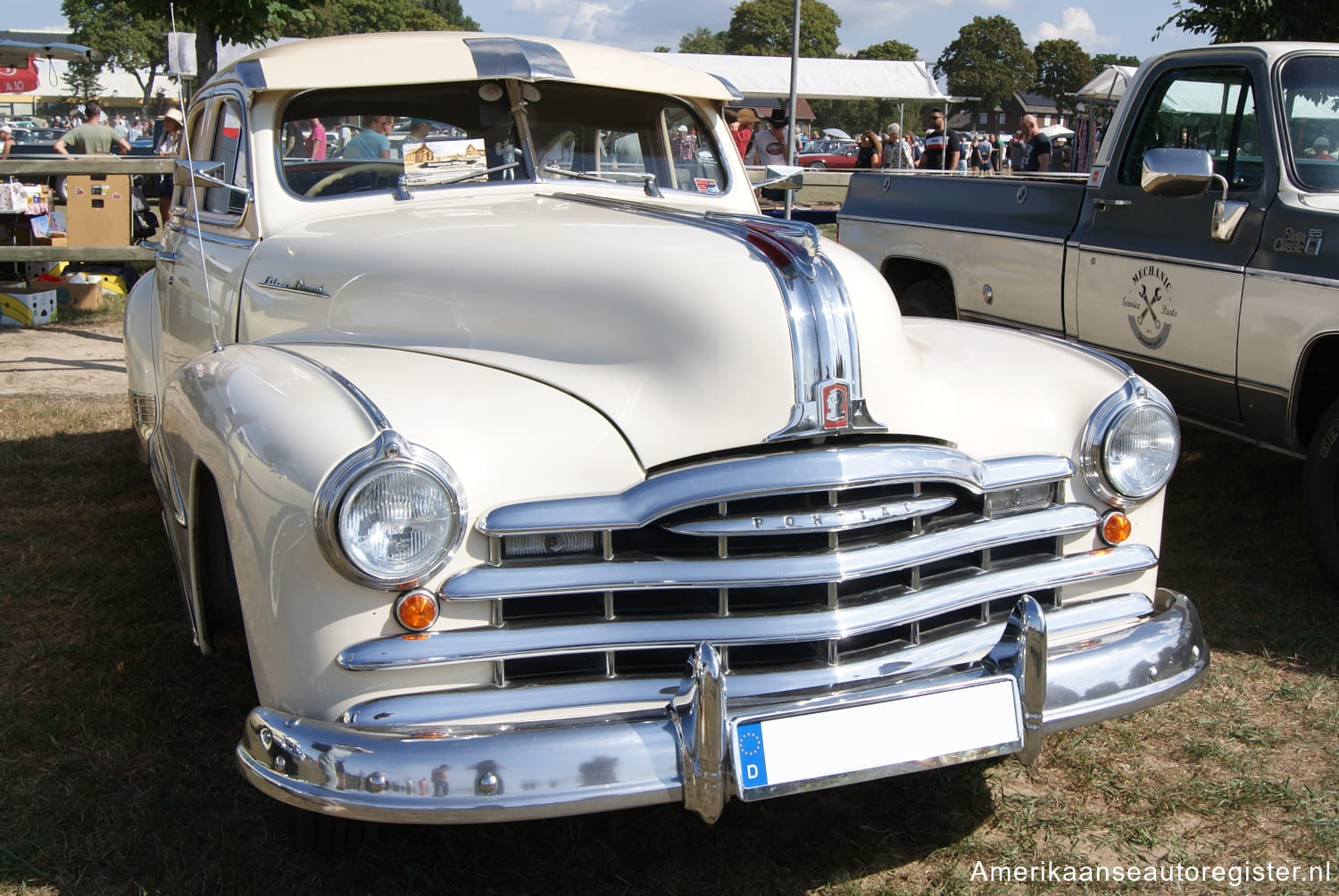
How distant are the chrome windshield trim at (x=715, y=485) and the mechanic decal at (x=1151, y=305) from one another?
249 cm

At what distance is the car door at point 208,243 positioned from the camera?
10.5 feet

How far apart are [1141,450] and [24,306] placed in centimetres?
854

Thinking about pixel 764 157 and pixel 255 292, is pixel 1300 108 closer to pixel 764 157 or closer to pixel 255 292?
pixel 255 292

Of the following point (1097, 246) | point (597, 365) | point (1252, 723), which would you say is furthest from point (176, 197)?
point (1252, 723)

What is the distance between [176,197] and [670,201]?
1899mm

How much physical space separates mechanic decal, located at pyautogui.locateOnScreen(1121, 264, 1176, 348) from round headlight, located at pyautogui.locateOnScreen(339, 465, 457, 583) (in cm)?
319

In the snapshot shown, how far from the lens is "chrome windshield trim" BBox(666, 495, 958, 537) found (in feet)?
6.63

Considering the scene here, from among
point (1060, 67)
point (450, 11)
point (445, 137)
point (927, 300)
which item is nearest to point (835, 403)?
point (445, 137)

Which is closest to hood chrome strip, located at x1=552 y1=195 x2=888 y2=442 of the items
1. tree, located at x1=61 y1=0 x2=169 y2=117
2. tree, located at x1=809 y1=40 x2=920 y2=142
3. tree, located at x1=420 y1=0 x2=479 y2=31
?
tree, located at x1=61 y1=0 x2=169 y2=117

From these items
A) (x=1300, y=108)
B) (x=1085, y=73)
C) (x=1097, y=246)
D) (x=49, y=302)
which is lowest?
(x=49, y=302)

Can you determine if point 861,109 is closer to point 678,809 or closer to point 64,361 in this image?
point 64,361

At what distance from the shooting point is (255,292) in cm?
306

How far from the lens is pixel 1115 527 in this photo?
246 cm

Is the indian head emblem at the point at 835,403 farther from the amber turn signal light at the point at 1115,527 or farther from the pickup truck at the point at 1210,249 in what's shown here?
the pickup truck at the point at 1210,249
